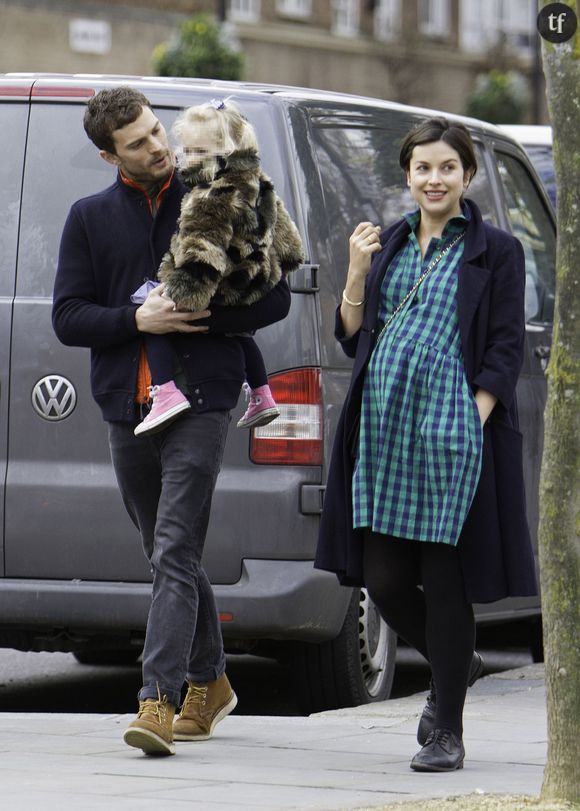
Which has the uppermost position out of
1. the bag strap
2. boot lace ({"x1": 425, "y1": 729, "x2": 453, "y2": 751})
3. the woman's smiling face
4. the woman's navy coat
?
the woman's smiling face

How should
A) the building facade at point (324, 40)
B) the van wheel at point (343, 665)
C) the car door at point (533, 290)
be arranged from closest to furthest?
the van wheel at point (343, 665)
the car door at point (533, 290)
the building facade at point (324, 40)

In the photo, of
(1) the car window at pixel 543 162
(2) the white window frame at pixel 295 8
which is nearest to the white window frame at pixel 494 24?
(2) the white window frame at pixel 295 8

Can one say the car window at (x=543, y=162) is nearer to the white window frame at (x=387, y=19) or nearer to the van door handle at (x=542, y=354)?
the van door handle at (x=542, y=354)

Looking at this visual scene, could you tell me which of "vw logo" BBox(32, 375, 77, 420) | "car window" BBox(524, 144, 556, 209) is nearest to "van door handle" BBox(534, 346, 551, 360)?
"vw logo" BBox(32, 375, 77, 420)

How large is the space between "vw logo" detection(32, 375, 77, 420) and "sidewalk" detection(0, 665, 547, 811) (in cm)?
96

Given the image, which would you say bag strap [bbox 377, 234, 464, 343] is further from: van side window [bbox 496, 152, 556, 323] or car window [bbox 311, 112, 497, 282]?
van side window [bbox 496, 152, 556, 323]

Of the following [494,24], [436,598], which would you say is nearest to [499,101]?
[494,24]

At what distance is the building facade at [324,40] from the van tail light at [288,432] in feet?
93.3

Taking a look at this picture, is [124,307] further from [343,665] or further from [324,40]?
[324,40]

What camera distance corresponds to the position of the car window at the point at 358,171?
261 inches

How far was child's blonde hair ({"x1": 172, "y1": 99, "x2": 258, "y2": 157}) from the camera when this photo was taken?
547cm

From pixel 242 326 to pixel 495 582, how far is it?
1.01 metres

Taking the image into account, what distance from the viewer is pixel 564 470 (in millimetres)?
4621

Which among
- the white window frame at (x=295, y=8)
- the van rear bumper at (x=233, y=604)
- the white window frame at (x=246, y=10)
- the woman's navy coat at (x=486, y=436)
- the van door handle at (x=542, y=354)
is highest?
the white window frame at (x=295, y=8)
